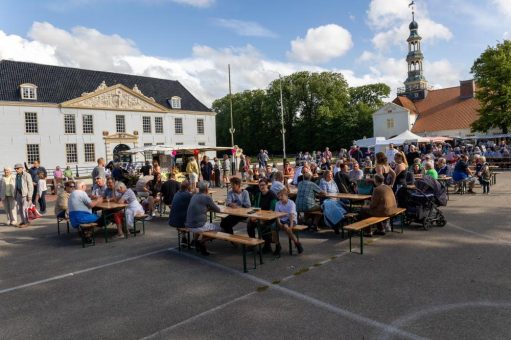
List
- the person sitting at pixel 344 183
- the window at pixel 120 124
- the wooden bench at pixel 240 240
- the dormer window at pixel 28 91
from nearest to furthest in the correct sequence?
1. the wooden bench at pixel 240 240
2. the person sitting at pixel 344 183
3. the dormer window at pixel 28 91
4. the window at pixel 120 124

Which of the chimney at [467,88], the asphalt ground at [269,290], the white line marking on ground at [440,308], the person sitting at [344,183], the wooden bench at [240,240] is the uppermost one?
the chimney at [467,88]

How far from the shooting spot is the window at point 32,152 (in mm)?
36656

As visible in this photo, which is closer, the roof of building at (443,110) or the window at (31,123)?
the window at (31,123)

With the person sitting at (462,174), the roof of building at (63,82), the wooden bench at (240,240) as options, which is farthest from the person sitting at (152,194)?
the roof of building at (63,82)

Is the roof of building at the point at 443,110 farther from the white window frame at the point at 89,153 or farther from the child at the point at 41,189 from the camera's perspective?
the child at the point at 41,189

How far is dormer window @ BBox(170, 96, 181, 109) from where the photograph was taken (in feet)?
157

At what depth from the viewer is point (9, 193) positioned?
11.1m

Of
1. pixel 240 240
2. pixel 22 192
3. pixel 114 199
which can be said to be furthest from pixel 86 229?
pixel 240 240

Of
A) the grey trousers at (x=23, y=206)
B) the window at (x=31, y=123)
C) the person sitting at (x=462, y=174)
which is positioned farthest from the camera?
the window at (x=31, y=123)

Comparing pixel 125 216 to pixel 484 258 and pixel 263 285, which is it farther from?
pixel 484 258

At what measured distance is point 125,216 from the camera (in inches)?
365

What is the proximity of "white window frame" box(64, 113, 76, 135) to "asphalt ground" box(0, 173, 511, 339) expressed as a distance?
109 feet

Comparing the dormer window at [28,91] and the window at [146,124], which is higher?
the dormer window at [28,91]

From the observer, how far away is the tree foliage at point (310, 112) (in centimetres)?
6244
